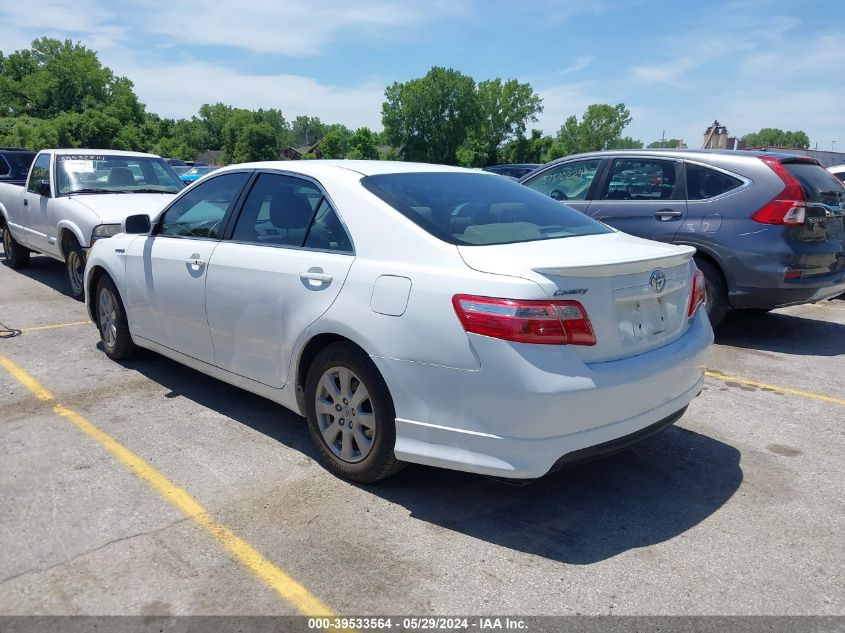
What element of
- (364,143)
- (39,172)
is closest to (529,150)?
(364,143)

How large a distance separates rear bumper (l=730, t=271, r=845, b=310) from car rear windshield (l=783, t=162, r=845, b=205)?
729 mm

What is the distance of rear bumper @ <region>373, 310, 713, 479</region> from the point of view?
9.43 ft

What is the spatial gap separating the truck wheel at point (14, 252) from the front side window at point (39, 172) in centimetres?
144

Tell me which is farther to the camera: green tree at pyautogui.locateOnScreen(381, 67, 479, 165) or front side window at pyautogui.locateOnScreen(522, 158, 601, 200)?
green tree at pyautogui.locateOnScreen(381, 67, 479, 165)

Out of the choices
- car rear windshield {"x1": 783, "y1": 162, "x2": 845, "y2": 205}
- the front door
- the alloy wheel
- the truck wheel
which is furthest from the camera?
the truck wheel

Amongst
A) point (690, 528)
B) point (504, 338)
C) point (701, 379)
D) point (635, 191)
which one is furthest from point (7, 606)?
point (635, 191)

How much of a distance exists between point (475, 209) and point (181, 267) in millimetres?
2080

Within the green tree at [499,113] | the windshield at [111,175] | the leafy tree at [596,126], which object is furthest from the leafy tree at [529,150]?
the windshield at [111,175]

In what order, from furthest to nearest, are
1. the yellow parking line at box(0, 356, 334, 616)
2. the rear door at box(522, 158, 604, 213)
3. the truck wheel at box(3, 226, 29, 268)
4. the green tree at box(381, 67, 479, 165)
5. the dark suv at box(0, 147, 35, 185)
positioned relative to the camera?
the green tree at box(381, 67, 479, 165) → the dark suv at box(0, 147, 35, 185) → the truck wheel at box(3, 226, 29, 268) → the rear door at box(522, 158, 604, 213) → the yellow parking line at box(0, 356, 334, 616)

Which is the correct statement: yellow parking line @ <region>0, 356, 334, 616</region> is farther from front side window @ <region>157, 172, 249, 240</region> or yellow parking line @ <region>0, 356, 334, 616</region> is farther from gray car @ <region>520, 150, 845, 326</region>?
gray car @ <region>520, 150, 845, 326</region>

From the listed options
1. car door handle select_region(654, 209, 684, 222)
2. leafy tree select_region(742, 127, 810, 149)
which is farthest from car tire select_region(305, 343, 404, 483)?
→ leafy tree select_region(742, 127, 810, 149)

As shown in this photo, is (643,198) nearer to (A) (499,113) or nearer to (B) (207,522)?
(B) (207,522)

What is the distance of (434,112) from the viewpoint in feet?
294

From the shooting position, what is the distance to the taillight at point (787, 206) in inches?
243
